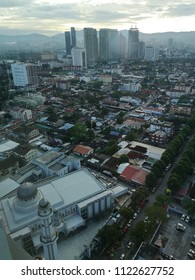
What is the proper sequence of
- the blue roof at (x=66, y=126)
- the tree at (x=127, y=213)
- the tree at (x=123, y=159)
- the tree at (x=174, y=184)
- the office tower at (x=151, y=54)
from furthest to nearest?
the office tower at (x=151, y=54) < the blue roof at (x=66, y=126) < the tree at (x=123, y=159) < the tree at (x=174, y=184) < the tree at (x=127, y=213)

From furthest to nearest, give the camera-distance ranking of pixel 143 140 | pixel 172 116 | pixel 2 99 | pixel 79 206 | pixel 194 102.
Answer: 1. pixel 2 99
2. pixel 194 102
3. pixel 172 116
4. pixel 143 140
5. pixel 79 206

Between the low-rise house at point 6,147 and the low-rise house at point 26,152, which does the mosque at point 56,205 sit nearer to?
the low-rise house at point 26,152

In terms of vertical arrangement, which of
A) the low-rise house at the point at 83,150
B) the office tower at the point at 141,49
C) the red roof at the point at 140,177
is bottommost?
the red roof at the point at 140,177

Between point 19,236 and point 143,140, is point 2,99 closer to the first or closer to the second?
point 143,140

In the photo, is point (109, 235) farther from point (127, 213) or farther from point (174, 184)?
point (174, 184)

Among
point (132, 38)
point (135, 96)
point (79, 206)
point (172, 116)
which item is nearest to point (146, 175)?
point (79, 206)

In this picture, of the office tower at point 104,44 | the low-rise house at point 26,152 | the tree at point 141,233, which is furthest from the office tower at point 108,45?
the tree at point 141,233

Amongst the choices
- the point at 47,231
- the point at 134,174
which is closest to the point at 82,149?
the point at 134,174
